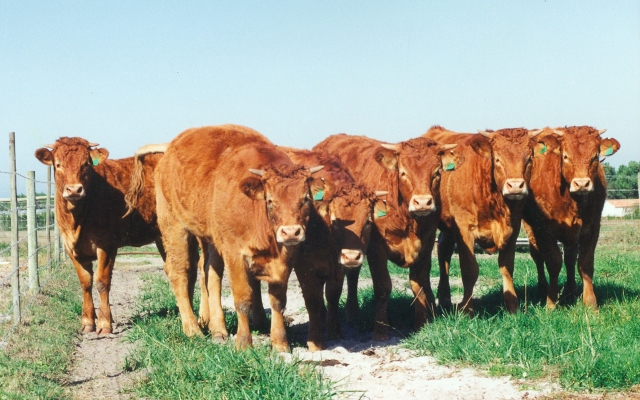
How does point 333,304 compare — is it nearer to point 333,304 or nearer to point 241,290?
point 333,304

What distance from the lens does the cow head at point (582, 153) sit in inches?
319

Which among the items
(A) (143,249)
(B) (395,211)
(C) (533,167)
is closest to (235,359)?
(B) (395,211)

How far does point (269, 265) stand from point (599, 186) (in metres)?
Result: 4.34

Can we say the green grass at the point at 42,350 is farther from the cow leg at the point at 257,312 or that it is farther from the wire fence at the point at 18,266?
the cow leg at the point at 257,312

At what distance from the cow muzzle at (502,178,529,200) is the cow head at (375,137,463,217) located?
0.56 metres

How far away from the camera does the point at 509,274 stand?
27.1 feet

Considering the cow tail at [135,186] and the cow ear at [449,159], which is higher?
the cow ear at [449,159]

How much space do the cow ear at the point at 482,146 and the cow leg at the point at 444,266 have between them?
1.47 meters

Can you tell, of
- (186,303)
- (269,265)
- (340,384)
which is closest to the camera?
(340,384)

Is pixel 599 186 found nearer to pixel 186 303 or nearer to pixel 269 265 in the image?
pixel 269 265

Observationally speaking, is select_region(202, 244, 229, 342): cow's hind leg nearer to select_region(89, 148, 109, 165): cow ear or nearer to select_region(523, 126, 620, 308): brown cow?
select_region(89, 148, 109, 165): cow ear

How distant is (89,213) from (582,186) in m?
5.80

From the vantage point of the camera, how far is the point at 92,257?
9016 mm

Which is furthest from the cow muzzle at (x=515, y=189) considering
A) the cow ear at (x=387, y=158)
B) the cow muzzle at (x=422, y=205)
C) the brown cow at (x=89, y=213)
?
the brown cow at (x=89, y=213)
